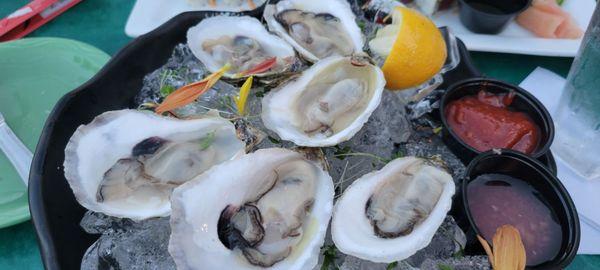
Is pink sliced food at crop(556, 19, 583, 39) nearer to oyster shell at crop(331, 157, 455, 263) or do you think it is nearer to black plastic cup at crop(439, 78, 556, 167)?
black plastic cup at crop(439, 78, 556, 167)

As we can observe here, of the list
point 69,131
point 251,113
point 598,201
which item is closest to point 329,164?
point 251,113

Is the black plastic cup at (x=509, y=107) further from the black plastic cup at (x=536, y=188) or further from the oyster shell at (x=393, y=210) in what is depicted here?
the oyster shell at (x=393, y=210)

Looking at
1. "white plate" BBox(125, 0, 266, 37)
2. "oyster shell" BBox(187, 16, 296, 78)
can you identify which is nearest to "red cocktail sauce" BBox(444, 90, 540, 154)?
"oyster shell" BBox(187, 16, 296, 78)

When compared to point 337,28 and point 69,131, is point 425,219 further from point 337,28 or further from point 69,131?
point 69,131

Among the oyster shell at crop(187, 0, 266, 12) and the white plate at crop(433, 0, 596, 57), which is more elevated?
the oyster shell at crop(187, 0, 266, 12)

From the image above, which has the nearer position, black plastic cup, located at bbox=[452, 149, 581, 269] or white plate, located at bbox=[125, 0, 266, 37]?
black plastic cup, located at bbox=[452, 149, 581, 269]

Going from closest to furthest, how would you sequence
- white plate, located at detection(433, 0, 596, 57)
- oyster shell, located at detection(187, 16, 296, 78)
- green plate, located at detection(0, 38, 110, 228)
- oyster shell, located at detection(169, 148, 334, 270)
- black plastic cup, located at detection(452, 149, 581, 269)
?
oyster shell, located at detection(169, 148, 334, 270) → black plastic cup, located at detection(452, 149, 581, 269) → oyster shell, located at detection(187, 16, 296, 78) → green plate, located at detection(0, 38, 110, 228) → white plate, located at detection(433, 0, 596, 57)
